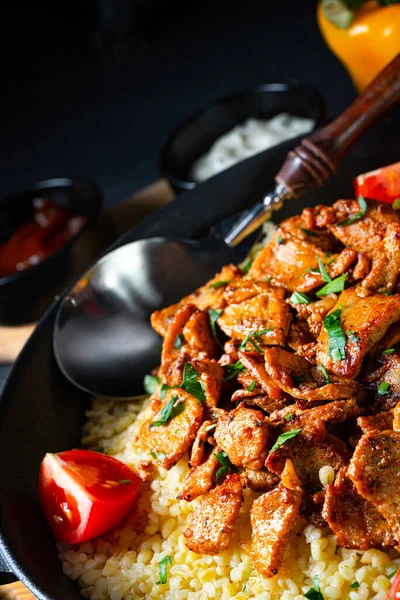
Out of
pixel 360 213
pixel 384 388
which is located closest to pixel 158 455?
pixel 384 388

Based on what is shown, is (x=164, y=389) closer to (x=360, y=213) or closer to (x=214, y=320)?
(x=214, y=320)

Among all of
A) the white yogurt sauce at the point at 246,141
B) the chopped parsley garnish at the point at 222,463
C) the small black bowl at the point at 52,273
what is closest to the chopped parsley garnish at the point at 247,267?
the chopped parsley garnish at the point at 222,463

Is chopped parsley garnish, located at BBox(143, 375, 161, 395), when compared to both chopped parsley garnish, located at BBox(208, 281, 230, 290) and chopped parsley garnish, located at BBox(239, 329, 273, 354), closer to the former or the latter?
chopped parsley garnish, located at BBox(208, 281, 230, 290)

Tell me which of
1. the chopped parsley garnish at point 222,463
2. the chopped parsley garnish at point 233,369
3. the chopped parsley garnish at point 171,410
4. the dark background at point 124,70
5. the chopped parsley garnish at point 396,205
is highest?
the chopped parsley garnish at point 396,205

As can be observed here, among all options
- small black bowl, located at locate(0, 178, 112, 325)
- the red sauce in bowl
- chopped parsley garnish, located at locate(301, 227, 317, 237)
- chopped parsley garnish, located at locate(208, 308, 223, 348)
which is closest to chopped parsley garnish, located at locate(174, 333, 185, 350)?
chopped parsley garnish, located at locate(208, 308, 223, 348)


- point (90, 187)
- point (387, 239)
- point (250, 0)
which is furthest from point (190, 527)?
point (250, 0)

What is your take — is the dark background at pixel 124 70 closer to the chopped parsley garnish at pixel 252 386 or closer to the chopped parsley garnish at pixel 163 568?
the chopped parsley garnish at pixel 252 386
